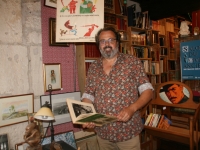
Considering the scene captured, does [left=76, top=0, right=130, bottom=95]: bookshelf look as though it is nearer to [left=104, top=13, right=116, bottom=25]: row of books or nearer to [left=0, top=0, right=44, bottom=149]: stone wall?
[left=104, top=13, right=116, bottom=25]: row of books

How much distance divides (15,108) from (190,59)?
2716 millimetres

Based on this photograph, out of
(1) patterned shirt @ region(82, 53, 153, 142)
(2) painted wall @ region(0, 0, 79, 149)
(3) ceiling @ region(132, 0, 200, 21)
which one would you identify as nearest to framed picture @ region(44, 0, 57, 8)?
(2) painted wall @ region(0, 0, 79, 149)

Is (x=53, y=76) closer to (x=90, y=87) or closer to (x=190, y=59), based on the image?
(x=90, y=87)

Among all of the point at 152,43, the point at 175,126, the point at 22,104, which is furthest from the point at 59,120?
the point at 152,43

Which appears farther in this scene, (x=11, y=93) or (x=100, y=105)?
(x=11, y=93)

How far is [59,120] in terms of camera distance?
2316 millimetres

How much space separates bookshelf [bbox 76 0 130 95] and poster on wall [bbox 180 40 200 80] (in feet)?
3.79

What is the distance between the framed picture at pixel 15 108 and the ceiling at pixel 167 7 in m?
3.64

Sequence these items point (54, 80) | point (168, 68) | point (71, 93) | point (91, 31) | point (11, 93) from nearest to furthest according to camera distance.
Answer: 1. point (91, 31)
2. point (11, 93)
3. point (54, 80)
4. point (71, 93)
5. point (168, 68)

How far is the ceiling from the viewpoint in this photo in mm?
3926

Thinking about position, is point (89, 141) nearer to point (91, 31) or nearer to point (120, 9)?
point (91, 31)

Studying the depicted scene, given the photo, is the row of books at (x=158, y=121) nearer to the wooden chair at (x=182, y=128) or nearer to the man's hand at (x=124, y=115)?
the wooden chair at (x=182, y=128)

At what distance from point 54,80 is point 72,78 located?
29cm

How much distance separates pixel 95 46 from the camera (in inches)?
109
